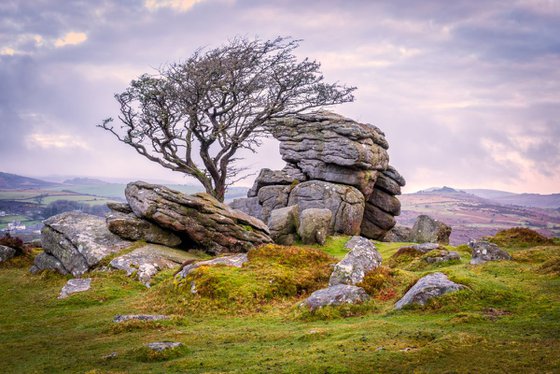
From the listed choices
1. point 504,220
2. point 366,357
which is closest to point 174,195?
point 366,357

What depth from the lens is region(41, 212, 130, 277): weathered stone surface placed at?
31312 millimetres

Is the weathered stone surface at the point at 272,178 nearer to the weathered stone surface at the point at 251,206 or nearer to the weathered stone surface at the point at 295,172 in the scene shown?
the weathered stone surface at the point at 295,172

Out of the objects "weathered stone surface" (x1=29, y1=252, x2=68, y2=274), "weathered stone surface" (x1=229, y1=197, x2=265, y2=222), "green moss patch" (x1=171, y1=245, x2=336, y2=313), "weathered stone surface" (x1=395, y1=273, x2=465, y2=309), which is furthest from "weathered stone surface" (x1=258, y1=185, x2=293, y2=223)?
"weathered stone surface" (x1=395, y1=273, x2=465, y2=309)

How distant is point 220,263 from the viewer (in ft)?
86.4

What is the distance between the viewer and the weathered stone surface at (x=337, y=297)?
62.4ft

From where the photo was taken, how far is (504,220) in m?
192

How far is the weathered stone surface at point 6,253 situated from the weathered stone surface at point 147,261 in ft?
48.0

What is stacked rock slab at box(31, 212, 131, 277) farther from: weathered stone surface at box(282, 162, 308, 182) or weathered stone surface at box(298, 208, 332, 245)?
weathered stone surface at box(282, 162, 308, 182)

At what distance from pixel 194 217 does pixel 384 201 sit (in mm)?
31634

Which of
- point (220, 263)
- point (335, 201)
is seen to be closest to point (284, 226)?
point (335, 201)

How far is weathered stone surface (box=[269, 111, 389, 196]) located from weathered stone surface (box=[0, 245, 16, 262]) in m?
28.8

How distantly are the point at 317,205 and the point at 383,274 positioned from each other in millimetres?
28958

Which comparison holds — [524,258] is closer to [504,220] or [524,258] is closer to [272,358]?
[272,358]

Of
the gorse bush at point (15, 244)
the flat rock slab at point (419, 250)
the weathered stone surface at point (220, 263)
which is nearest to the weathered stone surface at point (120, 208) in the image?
the gorse bush at point (15, 244)
